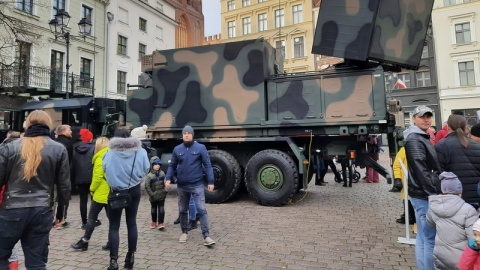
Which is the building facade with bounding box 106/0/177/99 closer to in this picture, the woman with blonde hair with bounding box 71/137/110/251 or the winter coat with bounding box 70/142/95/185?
the winter coat with bounding box 70/142/95/185

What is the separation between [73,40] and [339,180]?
20392 mm

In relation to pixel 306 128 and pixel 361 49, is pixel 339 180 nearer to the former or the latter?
pixel 306 128

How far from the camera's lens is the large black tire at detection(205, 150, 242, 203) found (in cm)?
758

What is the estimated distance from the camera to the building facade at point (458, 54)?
3036 centimetres

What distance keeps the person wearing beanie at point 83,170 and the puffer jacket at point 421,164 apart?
16.7 ft

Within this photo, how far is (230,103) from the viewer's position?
7730 mm

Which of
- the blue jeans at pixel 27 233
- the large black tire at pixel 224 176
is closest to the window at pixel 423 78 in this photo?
the large black tire at pixel 224 176

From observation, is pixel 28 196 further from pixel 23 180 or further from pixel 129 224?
pixel 129 224

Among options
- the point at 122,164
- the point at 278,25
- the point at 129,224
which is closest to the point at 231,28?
the point at 278,25

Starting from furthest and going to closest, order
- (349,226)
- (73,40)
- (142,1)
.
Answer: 1. (142,1)
2. (73,40)
3. (349,226)

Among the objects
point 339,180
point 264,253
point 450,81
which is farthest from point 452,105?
point 264,253

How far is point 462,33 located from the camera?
31.4 meters

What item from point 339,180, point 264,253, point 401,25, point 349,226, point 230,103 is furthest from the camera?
point 339,180

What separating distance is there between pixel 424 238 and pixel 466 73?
112ft
